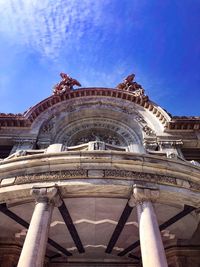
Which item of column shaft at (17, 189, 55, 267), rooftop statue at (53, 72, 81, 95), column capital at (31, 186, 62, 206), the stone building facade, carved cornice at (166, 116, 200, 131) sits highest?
rooftop statue at (53, 72, 81, 95)

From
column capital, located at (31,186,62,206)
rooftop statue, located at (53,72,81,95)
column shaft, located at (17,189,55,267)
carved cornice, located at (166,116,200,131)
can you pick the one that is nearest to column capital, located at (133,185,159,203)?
column capital, located at (31,186,62,206)

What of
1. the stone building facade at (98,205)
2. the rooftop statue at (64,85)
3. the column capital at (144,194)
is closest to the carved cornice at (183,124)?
the stone building facade at (98,205)

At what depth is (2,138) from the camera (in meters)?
15.4

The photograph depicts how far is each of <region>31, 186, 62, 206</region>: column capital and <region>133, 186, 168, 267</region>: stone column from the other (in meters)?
2.38

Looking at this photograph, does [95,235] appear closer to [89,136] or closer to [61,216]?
[61,216]

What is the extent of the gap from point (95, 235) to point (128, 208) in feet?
8.38

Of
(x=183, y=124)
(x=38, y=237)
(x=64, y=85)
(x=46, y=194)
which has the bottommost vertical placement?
(x=38, y=237)

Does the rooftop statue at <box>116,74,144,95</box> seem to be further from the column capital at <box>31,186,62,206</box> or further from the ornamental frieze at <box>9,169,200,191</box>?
the column capital at <box>31,186,62,206</box>

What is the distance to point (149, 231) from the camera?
6816 mm

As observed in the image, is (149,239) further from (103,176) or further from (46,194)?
(46,194)

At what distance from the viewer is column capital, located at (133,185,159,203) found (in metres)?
7.74

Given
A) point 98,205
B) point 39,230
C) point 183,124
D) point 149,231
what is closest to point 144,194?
point 149,231

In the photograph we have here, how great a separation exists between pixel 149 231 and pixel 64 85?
46.7ft

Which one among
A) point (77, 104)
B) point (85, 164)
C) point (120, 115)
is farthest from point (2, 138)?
point (85, 164)
